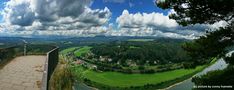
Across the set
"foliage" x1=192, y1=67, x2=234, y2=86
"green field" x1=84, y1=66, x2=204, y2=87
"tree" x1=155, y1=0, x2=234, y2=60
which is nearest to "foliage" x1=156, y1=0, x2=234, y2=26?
"tree" x1=155, y1=0, x2=234, y2=60

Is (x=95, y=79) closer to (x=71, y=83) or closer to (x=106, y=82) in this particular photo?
(x=106, y=82)

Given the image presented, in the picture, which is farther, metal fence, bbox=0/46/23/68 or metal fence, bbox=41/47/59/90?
metal fence, bbox=0/46/23/68

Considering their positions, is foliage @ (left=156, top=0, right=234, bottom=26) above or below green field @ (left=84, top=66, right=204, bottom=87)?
above

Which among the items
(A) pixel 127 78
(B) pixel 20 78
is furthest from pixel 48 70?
(A) pixel 127 78

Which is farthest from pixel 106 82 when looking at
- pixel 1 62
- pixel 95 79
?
pixel 1 62

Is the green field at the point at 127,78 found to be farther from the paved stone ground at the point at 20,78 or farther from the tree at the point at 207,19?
the paved stone ground at the point at 20,78

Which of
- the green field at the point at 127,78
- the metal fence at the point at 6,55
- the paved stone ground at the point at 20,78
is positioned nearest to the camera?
the paved stone ground at the point at 20,78

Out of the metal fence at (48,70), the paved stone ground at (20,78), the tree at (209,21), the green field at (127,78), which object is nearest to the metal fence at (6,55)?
the paved stone ground at (20,78)

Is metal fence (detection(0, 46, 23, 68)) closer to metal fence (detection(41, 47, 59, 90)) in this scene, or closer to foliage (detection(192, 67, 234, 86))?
metal fence (detection(41, 47, 59, 90))

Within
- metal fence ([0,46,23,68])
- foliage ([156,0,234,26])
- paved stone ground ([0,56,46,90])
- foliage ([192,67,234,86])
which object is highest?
foliage ([156,0,234,26])

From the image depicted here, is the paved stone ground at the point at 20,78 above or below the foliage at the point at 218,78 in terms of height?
above
